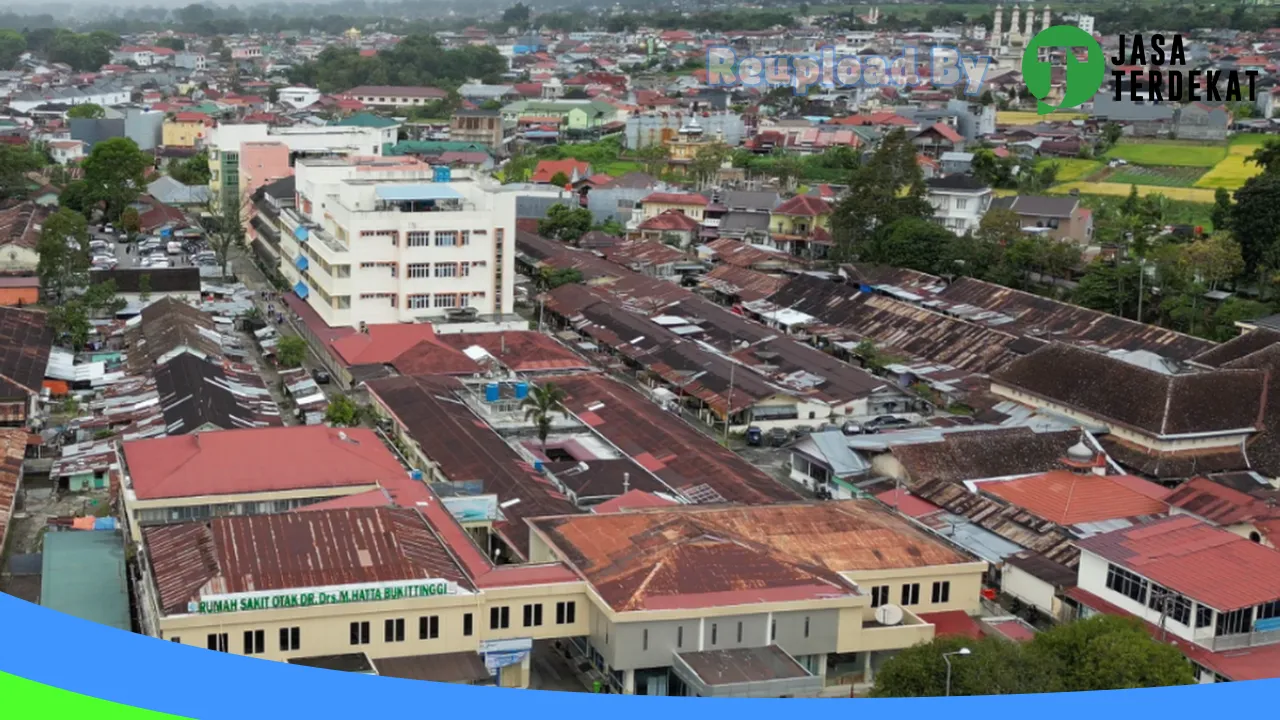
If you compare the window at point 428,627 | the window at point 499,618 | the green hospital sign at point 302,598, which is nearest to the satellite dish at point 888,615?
the window at point 499,618

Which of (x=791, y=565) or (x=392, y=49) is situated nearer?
(x=791, y=565)

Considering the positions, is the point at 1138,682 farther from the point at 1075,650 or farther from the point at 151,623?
the point at 151,623

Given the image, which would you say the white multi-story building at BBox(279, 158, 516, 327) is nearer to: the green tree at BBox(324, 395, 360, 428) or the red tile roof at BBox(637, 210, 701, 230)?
the green tree at BBox(324, 395, 360, 428)

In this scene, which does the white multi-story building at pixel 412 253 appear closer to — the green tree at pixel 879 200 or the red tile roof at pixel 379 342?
the red tile roof at pixel 379 342

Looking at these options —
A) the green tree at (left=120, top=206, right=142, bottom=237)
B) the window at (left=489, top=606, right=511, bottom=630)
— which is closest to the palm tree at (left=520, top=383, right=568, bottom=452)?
the window at (left=489, top=606, right=511, bottom=630)

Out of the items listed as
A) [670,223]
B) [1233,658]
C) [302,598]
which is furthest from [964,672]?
[670,223]

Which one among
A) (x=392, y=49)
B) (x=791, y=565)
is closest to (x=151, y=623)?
(x=791, y=565)

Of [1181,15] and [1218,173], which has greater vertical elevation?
[1181,15]
